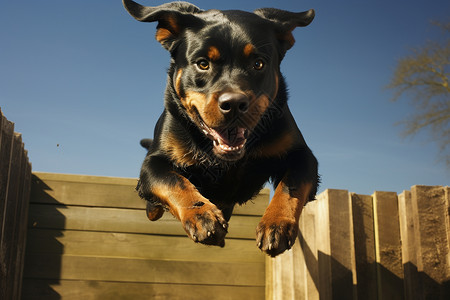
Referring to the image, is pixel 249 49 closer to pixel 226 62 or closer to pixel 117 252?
pixel 226 62

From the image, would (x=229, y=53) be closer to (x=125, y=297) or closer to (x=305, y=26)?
(x=305, y=26)

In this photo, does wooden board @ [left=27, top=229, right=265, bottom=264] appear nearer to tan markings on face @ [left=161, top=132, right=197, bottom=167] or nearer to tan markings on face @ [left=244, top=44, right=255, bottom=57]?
tan markings on face @ [left=161, top=132, right=197, bottom=167]

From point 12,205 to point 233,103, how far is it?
3.76 metres

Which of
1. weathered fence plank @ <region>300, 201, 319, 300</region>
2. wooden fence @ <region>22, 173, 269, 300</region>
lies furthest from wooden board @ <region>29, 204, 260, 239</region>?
weathered fence plank @ <region>300, 201, 319, 300</region>

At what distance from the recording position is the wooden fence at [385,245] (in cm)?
452

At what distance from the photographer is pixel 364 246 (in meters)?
4.64

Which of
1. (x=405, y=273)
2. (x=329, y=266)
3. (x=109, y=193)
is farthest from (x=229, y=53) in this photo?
(x=109, y=193)

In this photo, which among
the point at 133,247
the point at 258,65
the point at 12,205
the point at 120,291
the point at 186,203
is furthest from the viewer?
the point at 133,247

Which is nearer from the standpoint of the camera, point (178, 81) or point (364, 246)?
point (178, 81)

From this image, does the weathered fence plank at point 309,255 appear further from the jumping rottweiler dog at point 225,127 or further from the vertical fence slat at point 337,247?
the jumping rottweiler dog at point 225,127

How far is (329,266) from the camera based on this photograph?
4.55 meters

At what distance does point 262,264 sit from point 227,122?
14.3ft

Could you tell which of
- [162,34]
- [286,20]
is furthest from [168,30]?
[286,20]

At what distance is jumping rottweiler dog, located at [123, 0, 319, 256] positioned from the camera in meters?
1.76
